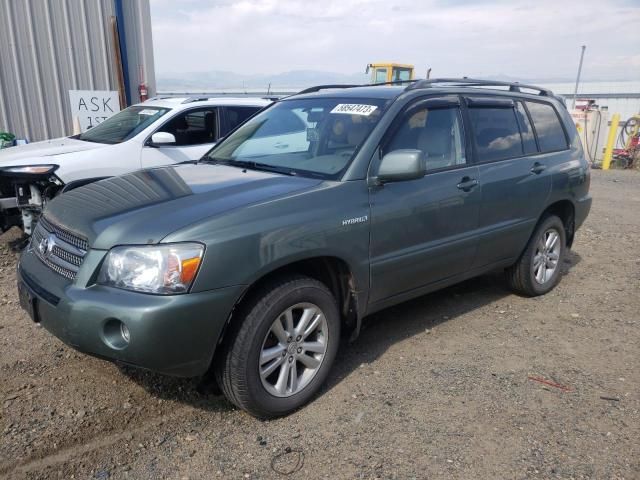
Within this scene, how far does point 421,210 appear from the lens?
11.4ft

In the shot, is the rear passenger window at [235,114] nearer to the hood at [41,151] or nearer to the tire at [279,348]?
the hood at [41,151]

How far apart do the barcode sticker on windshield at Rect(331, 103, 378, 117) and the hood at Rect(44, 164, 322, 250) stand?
2.23 ft

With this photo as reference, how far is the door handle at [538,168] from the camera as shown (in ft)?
14.6

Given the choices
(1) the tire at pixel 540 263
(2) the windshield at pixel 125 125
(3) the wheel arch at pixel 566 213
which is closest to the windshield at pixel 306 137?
(1) the tire at pixel 540 263

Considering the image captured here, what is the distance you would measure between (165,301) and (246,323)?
456 millimetres

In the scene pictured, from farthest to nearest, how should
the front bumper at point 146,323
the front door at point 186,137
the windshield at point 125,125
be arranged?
the windshield at point 125,125 → the front door at point 186,137 → the front bumper at point 146,323

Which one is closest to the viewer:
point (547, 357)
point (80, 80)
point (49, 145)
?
point (547, 357)

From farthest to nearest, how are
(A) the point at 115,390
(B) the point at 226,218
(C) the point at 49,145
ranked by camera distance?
1. (C) the point at 49,145
2. (A) the point at 115,390
3. (B) the point at 226,218

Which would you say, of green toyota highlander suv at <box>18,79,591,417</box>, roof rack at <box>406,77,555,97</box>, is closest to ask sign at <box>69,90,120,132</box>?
green toyota highlander suv at <box>18,79,591,417</box>

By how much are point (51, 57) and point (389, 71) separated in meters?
13.6

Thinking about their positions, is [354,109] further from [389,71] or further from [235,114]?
[389,71]

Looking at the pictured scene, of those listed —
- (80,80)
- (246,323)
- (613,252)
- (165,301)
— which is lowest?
(613,252)

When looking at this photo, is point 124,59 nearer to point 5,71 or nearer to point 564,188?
point 5,71

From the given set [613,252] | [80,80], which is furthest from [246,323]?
[80,80]
